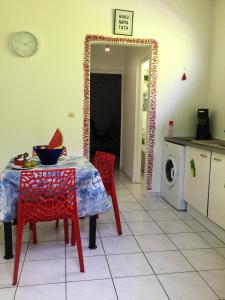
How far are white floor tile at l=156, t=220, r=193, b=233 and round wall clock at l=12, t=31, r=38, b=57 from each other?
8.18 feet

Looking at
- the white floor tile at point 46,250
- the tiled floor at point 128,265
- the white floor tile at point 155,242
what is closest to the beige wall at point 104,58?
the tiled floor at point 128,265

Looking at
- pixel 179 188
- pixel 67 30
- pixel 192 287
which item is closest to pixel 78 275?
pixel 192 287

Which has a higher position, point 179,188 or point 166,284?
point 179,188

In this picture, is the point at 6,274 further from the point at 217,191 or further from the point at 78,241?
the point at 217,191

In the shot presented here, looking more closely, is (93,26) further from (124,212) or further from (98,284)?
(98,284)

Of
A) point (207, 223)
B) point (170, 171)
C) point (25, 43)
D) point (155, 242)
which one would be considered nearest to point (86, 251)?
point (155, 242)

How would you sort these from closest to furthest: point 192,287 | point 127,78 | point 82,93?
point 192,287 < point 82,93 < point 127,78

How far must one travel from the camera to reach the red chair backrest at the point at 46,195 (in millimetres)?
1885

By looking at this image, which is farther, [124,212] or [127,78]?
[127,78]

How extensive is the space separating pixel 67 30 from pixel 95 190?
2.15m

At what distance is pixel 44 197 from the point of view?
1.95 m

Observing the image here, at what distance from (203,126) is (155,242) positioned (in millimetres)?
1765

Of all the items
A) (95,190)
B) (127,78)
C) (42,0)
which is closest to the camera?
(95,190)

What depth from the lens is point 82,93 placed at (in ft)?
11.4
